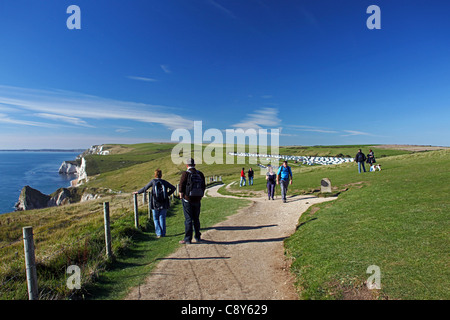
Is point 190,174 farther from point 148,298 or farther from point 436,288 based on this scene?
point 436,288

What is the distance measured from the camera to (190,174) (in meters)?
7.75

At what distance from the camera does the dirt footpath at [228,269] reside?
4922mm

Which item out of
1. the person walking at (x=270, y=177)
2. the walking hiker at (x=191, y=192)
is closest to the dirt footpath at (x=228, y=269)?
the walking hiker at (x=191, y=192)

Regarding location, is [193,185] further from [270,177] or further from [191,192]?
[270,177]

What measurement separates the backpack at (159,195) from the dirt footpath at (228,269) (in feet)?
5.73

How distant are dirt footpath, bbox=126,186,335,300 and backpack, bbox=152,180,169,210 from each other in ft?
5.73

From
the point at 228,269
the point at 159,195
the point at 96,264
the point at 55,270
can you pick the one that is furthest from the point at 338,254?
the point at 55,270

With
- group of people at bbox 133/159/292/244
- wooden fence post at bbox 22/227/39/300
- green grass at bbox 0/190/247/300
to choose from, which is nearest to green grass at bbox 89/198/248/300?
green grass at bbox 0/190/247/300

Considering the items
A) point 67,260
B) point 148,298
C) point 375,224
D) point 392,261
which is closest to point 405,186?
point 375,224

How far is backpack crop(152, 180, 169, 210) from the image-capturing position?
8492mm

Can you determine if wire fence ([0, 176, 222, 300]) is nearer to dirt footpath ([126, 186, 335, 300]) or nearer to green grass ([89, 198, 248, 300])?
green grass ([89, 198, 248, 300])

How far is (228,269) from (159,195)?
12.2ft

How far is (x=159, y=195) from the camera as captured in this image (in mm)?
8484

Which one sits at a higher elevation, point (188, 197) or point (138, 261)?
point (188, 197)
